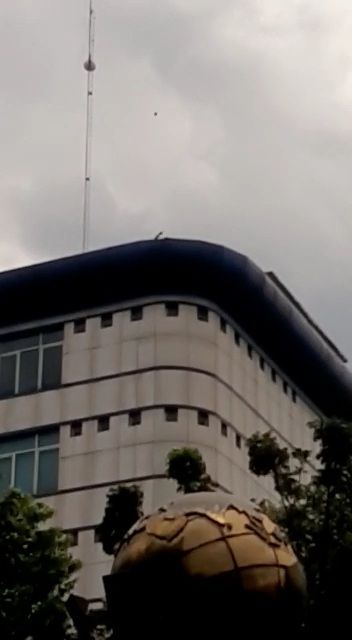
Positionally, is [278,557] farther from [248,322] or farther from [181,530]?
[248,322]

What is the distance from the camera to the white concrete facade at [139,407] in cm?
4050

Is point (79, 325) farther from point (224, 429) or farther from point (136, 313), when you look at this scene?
point (224, 429)

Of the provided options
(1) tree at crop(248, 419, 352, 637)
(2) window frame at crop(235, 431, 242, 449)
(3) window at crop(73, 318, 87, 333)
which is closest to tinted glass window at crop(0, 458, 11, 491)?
(3) window at crop(73, 318, 87, 333)

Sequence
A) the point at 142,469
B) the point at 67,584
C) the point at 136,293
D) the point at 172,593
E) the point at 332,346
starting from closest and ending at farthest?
the point at 172,593, the point at 67,584, the point at 142,469, the point at 136,293, the point at 332,346

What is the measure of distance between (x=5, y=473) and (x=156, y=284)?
6.27 metres

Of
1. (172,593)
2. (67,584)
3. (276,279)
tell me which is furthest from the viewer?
(276,279)

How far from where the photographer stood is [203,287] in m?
43.1

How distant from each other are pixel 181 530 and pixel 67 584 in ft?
36.9

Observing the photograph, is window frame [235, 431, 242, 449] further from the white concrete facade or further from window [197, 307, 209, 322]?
window [197, 307, 209, 322]

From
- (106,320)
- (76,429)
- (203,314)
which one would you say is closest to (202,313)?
(203,314)

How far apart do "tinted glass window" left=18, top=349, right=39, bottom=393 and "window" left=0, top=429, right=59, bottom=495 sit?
135 cm

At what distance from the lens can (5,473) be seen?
42531mm

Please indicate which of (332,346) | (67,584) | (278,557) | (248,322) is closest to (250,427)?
(248,322)

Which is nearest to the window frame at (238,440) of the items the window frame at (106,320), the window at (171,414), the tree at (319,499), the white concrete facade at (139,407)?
the white concrete facade at (139,407)
